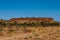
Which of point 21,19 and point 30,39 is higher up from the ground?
point 21,19

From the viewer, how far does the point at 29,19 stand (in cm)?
9131

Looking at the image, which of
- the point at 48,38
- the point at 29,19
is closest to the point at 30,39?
the point at 48,38

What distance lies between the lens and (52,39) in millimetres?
28844

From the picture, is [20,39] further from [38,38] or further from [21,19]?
[21,19]

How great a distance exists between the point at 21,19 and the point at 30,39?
64292mm

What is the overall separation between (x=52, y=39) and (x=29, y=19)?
6258cm

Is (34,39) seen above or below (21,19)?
below

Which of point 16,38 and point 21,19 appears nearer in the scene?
point 16,38

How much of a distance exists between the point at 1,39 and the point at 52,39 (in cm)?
610

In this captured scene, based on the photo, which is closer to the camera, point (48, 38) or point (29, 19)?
point (48, 38)

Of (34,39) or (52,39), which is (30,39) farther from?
(52,39)

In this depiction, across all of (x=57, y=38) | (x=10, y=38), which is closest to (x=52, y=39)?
(x=57, y=38)

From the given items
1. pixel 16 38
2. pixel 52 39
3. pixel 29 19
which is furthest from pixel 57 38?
pixel 29 19

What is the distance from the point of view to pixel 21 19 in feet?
306
